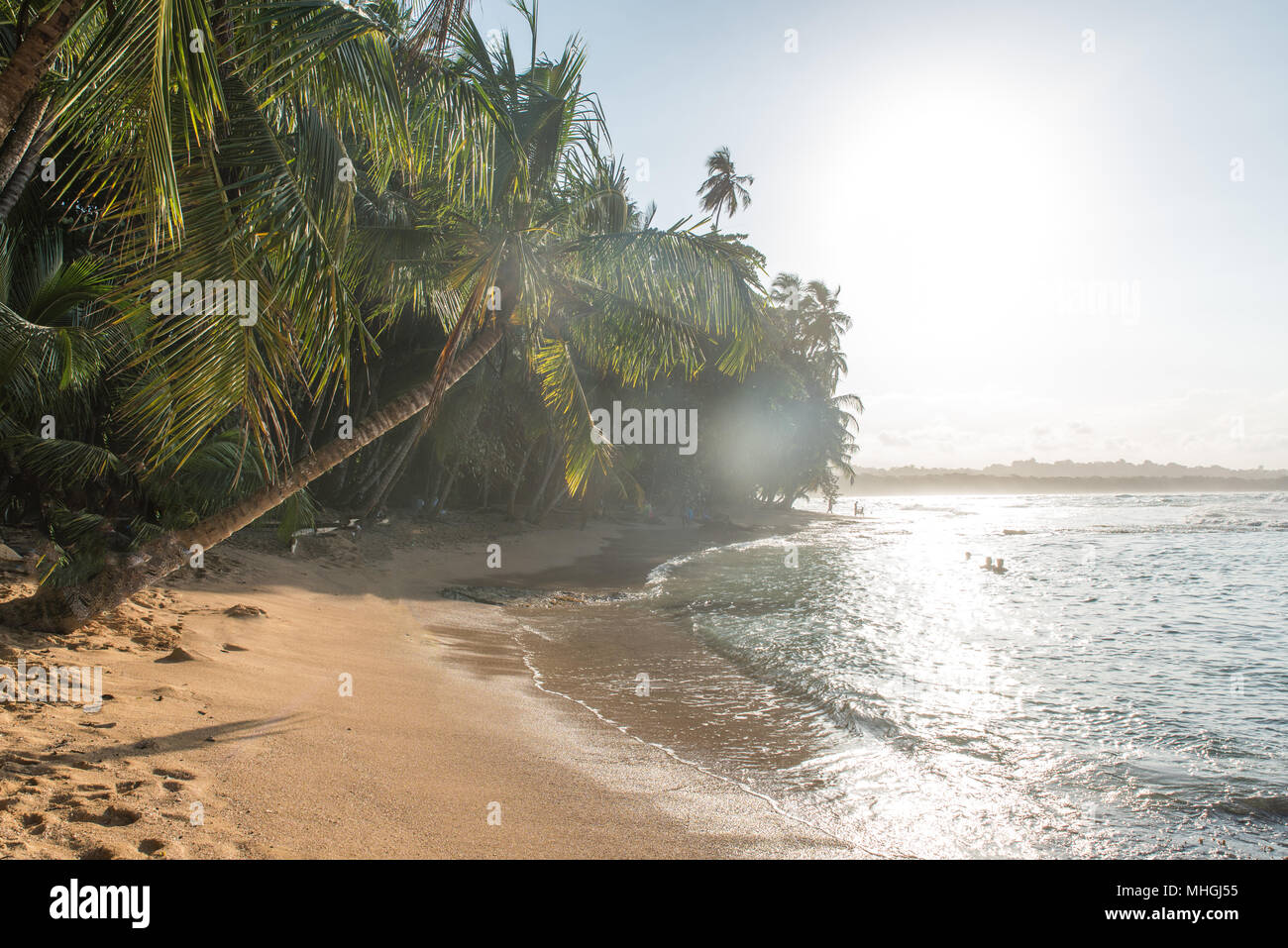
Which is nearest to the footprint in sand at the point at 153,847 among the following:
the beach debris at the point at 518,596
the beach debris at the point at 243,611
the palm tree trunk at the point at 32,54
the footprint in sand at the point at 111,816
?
the footprint in sand at the point at 111,816

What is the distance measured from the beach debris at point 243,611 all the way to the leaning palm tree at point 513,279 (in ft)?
8.38

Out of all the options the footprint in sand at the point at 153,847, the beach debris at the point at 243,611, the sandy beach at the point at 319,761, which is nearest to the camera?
the footprint in sand at the point at 153,847

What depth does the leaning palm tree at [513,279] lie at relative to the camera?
5.43m

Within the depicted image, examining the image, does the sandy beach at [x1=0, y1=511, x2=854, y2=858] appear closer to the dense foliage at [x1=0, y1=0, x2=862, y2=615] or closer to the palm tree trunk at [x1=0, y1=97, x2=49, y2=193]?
the dense foliage at [x1=0, y1=0, x2=862, y2=615]

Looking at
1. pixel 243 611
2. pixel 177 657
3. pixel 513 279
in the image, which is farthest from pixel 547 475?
pixel 177 657

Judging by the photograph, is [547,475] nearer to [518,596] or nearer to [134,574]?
[518,596]

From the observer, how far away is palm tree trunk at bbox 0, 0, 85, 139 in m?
2.94

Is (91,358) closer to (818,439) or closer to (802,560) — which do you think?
(802,560)

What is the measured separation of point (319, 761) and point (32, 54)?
3953 millimetres

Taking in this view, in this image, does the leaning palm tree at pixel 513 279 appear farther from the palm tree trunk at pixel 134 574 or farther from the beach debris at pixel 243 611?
the beach debris at pixel 243 611

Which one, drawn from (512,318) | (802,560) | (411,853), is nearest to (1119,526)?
(802,560)

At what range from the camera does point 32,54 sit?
2975mm

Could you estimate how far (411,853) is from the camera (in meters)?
3.33

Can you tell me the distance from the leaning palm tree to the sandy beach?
48.5 inches
